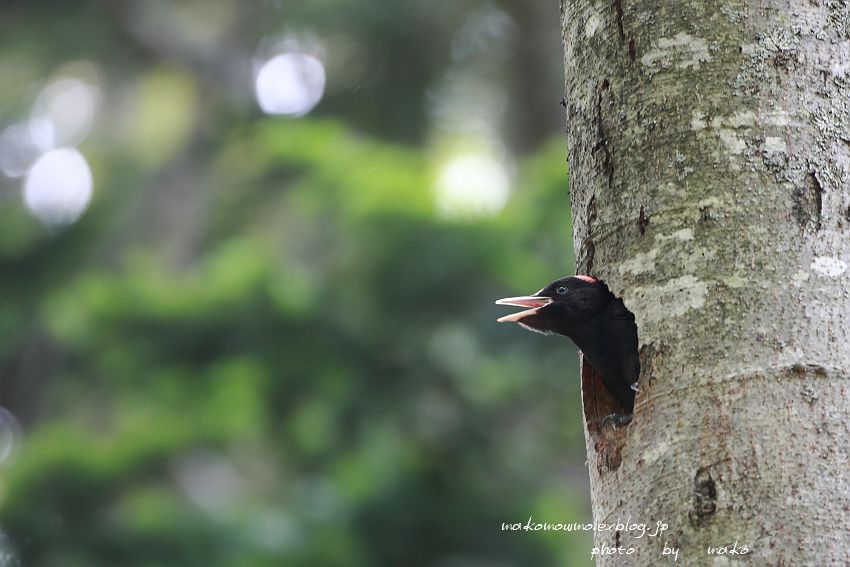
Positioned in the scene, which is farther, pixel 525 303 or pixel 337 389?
pixel 337 389

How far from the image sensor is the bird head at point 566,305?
2402mm

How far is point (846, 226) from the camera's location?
205cm

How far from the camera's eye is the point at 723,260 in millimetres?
2035

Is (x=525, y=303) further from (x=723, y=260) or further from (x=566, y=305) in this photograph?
(x=723, y=260)

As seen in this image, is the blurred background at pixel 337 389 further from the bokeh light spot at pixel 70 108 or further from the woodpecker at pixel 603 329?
the bokeh light spot at pixel 70 108

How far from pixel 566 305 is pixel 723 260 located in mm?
691


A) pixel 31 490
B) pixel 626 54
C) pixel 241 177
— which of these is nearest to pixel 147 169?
pixel 241 177

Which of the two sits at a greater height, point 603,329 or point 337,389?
point 337,389

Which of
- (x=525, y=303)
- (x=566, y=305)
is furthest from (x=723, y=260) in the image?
(x=525, y=303)

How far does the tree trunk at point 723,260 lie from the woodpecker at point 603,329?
48mm

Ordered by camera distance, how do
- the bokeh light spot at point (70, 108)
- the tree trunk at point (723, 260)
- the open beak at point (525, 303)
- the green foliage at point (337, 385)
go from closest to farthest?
1. the tree trunk at point (723, 260)
2. the open beak at point (525, 303)
3. the green foliage at point (337, 385)
4. the bokeh light spot at point (70, 108)

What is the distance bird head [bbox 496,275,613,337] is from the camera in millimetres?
2402

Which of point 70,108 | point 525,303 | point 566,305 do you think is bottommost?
point 566,305

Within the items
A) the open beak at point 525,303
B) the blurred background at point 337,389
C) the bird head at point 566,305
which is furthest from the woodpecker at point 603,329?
the blurred background at point 337,389
